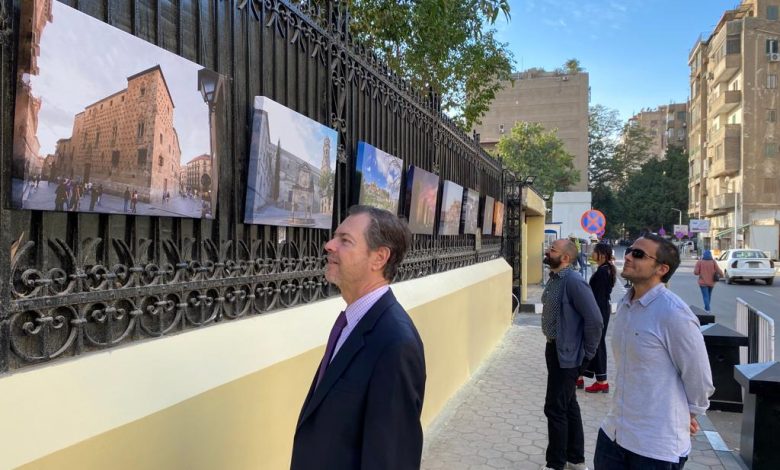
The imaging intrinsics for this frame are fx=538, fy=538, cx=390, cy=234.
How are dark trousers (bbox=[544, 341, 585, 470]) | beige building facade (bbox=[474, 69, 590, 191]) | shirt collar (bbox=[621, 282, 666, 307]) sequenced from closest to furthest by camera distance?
shirt collar (bbox=[621, 282, 666, 307]), dark trousers (bbox=[544, 341, 585, 470]), beige building facade (bbox=[474, 69, 590, 191])

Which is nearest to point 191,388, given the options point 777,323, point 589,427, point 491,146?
point 589,427

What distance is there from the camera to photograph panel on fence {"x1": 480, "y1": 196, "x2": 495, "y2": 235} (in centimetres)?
955

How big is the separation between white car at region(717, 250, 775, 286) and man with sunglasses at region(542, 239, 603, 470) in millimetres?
23654

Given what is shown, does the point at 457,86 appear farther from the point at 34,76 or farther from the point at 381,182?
the point at 34,76

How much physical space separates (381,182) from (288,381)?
6.90 ft

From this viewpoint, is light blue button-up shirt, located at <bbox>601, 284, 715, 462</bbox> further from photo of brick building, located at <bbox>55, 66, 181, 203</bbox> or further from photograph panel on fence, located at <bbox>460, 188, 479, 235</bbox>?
photograph panel on fence, located at <bbox>460, 188, 479, 235</bbox>

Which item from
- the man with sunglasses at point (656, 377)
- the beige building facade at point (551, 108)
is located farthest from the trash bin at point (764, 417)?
the beige building facade at point (551, 108)

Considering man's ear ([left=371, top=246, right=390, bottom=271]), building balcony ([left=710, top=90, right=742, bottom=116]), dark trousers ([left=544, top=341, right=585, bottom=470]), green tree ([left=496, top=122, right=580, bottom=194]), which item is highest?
building balcony ([left=710, top=90, right=742, bottom=116])

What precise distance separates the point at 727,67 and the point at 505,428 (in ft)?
179

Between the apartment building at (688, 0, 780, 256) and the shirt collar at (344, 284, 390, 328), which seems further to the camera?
the apartment building at (688, 0, 780, 256)

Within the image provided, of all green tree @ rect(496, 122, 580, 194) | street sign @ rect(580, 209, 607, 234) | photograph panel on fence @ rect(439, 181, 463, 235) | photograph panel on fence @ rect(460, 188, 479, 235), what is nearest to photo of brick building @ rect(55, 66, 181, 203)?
photograph panel on fence @ rect(439, 181, 463, 235)

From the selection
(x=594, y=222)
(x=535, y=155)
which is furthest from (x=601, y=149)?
(x=594, y=222)

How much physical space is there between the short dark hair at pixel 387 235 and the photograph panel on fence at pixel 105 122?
87cm

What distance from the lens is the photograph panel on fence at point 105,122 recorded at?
1676mm
